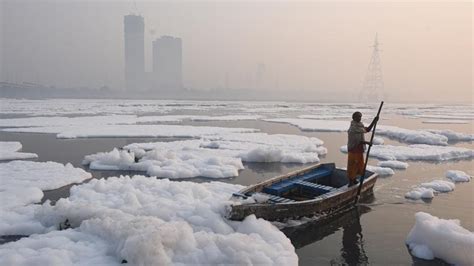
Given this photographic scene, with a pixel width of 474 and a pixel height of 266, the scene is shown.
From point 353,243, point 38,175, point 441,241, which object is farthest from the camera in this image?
point 38,175

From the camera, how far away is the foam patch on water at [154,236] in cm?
540

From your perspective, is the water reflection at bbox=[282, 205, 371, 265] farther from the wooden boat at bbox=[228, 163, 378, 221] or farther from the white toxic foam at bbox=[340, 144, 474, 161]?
the white toxic foam at bbox=[340, 144, 474, 161]

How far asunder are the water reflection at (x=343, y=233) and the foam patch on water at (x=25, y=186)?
4.71m

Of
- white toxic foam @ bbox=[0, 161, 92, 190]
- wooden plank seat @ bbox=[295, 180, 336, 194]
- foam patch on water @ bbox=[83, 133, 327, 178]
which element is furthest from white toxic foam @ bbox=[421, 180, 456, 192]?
white toxic foam @ bbox=[0, 161, 92, 190]

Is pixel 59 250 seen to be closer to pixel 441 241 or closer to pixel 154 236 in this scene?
pixel 154 236

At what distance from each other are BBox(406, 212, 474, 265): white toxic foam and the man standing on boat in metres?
2.30

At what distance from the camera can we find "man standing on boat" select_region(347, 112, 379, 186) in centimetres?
888

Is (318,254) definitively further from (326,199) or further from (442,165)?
(442,165)

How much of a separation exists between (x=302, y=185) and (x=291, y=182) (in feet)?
0.95

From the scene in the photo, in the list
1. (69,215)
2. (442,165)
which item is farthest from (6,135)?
(442,165)

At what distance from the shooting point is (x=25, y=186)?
389 inches

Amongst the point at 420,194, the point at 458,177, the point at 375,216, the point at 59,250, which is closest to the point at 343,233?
the point at 375,216

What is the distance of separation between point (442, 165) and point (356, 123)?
7710mm

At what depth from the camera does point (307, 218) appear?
789 cm
